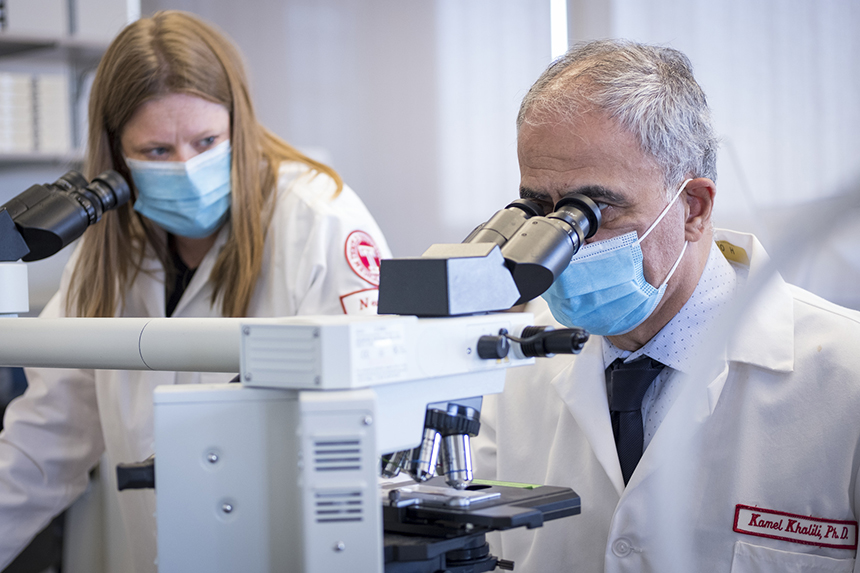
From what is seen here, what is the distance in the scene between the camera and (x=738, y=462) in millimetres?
1075

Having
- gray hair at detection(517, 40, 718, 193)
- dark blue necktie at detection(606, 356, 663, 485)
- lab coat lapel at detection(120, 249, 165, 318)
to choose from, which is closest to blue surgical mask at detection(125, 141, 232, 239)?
lab coat lapel at detection(120, 249, 165, 318)

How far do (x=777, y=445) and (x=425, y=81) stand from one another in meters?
2.90

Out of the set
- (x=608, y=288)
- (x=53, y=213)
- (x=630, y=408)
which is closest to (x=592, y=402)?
(x=630, y=408)

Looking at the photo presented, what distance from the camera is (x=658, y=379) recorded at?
1.15m

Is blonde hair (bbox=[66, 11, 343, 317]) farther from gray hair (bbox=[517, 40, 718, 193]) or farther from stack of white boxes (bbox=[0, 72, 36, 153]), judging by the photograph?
stack of white boxes (bbox=[0, 72, 36, 153])

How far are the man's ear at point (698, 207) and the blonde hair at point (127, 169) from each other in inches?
30.3

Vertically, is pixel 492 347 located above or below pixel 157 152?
below

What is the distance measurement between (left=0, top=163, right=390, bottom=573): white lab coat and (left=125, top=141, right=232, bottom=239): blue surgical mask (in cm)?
7

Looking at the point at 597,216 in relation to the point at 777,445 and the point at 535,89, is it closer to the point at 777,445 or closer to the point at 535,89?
the point at 535,89

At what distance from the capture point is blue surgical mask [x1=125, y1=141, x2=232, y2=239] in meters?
1.48

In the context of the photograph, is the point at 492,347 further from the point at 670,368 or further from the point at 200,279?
the point at 200,279

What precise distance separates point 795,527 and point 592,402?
32 cm

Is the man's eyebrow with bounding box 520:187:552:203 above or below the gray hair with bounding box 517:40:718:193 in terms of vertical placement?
below

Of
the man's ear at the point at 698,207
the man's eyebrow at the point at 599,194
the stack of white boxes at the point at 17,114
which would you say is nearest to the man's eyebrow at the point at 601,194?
the man's eyebrow at the point at 599,194
